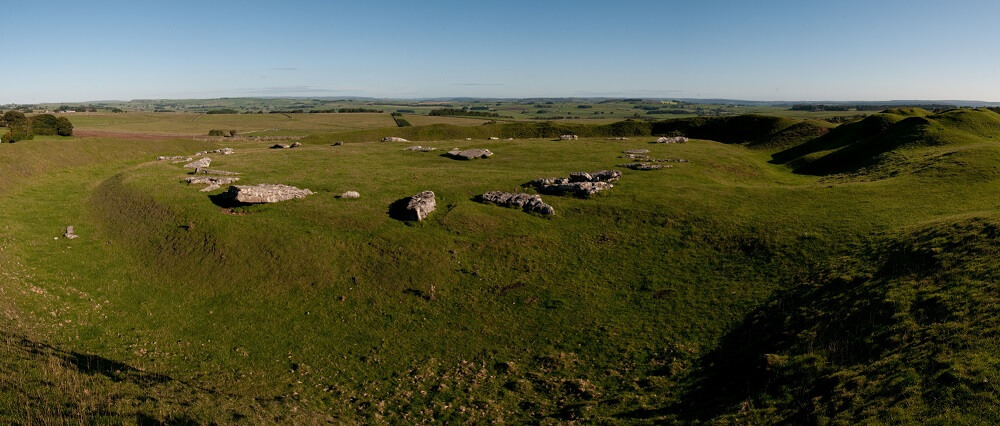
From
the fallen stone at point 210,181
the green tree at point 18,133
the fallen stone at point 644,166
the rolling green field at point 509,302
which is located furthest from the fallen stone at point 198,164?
the fallen stone at point 644,166

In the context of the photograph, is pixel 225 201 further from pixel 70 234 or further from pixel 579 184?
pixel 579 184

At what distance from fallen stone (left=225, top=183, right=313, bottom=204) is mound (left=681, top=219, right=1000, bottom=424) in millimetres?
41891

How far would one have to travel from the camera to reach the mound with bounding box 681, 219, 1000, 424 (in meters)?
16.5

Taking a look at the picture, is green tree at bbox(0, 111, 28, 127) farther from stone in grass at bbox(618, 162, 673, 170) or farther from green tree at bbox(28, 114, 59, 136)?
stone in grass at bbox(618, 162, 673, 170)

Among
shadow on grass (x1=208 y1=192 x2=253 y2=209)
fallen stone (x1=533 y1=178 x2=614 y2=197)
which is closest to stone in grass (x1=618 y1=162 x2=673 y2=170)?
fallen stone (x1=533 y1=178 x2=614 y2=197)

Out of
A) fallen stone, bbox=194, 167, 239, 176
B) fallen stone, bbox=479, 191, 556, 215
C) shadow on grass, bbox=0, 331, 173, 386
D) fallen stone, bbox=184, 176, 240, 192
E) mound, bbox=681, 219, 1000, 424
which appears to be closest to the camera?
mound, bbox=681, 219, 1000, 424

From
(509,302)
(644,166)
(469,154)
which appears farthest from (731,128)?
(509,302)

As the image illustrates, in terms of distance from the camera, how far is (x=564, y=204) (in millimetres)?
46562

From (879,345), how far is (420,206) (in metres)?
34.2

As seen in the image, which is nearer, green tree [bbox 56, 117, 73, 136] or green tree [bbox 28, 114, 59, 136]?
green tree [bbox 28, 114, 59, 136]

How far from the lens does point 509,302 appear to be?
31.4 m

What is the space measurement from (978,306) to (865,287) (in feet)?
18.7

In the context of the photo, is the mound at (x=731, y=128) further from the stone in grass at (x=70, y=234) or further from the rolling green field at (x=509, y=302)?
the stone in grass at (x=70, y=234)

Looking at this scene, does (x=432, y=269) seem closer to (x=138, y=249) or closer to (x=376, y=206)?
(x=376, y=206)
